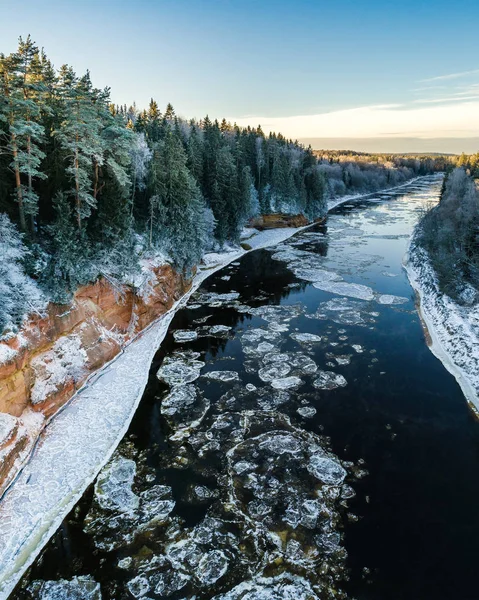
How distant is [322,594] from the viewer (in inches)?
444

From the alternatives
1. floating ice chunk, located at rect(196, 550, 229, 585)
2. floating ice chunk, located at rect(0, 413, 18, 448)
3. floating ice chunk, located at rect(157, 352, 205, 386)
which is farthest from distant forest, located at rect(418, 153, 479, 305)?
floating ice chunk, located at rect(0, 413, 18, 448)

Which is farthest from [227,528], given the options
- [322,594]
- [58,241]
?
[58,241]

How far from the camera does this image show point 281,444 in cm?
1764

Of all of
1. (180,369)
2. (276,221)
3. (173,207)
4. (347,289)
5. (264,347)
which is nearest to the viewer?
(180,369)

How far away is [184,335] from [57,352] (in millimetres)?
10245

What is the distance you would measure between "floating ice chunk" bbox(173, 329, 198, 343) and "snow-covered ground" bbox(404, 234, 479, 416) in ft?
57.5

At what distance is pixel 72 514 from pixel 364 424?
533 inches

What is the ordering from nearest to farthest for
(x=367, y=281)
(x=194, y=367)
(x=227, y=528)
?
(x=227, y=528)
(x=194, y=367)
(x=367, y=281)

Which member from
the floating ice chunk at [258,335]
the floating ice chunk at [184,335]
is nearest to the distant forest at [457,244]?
the floating ice chunk at [258,335]

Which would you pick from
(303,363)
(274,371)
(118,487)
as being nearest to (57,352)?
(118,487)

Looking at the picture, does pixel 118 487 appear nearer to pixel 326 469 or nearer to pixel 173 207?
pixel 326 469

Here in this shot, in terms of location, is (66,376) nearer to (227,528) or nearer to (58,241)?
(58,241)

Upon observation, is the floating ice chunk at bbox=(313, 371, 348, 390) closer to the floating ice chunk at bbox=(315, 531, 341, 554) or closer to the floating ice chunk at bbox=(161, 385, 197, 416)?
the floating ice chunk at bbox=(161, 385, 197, 416)

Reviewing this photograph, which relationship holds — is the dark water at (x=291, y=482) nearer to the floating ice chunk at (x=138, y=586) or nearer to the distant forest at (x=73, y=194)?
the floating ice chunk at (x=138, y=586)
